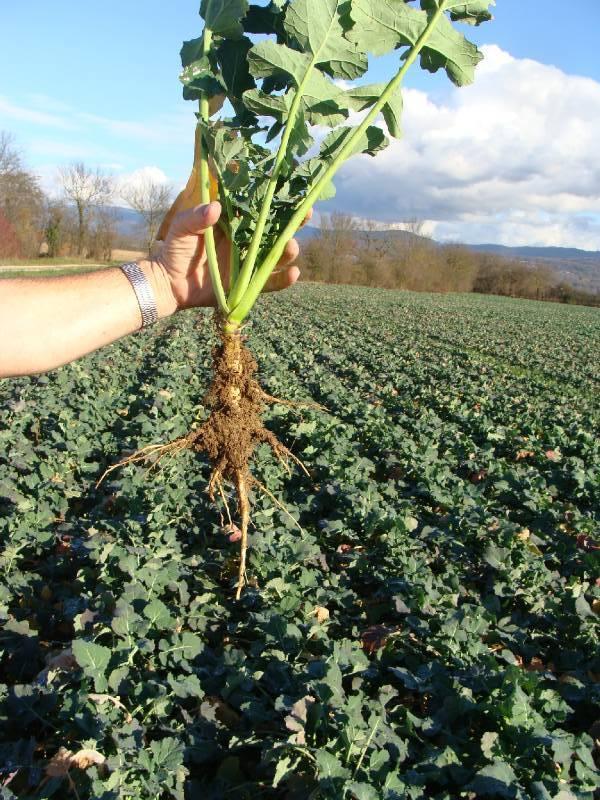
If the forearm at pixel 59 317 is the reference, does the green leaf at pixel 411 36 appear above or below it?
above

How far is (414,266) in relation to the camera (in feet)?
217

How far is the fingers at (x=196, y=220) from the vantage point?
2617 mm

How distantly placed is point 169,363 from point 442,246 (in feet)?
226

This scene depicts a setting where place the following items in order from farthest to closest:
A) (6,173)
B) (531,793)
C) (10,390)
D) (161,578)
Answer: (6,173)
(10,390)
(161,578)
(531,793)

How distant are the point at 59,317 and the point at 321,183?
1.35 meters

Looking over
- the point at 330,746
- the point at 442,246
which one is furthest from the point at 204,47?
the point at 442,246

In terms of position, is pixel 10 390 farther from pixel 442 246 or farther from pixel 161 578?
pixel 442 246

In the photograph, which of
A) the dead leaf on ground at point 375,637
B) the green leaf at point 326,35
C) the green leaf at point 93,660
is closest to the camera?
the green leaf at point 93,660

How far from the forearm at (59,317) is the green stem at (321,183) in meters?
0.52

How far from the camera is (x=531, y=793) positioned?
6.87 ft

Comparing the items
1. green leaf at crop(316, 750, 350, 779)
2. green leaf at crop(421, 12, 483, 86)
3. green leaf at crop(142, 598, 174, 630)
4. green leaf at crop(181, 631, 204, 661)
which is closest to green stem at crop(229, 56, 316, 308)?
green leaf at crop(421, 12, 483, 86)

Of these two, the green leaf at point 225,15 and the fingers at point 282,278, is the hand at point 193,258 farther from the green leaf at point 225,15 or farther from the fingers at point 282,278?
the green leaf at point 225,15

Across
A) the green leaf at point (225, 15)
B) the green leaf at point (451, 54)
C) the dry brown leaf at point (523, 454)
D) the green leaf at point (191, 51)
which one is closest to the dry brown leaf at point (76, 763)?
the green leaf at point (191, 51)

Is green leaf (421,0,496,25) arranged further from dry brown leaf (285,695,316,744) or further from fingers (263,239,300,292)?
dry brown leaf (285,695,316,744)
